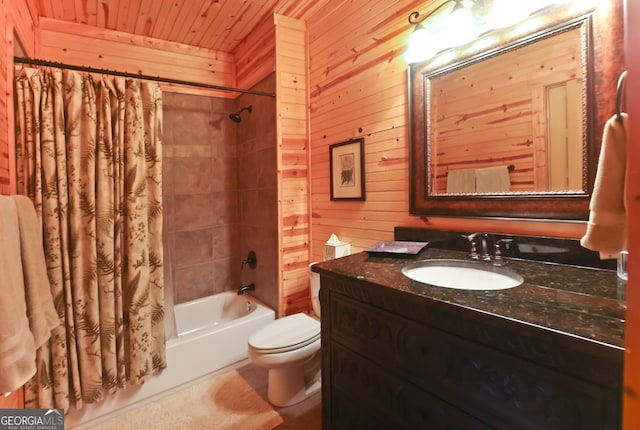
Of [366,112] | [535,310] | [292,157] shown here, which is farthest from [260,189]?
[535,310]

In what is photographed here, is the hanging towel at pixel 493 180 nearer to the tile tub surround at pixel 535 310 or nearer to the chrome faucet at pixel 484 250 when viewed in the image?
the chrome faucet at pixel 484 250

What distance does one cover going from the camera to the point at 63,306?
156 cm

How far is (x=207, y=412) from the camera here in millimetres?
1747

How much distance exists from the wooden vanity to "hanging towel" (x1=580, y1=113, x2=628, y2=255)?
184 millimetres

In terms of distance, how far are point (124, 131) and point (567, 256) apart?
2.27m

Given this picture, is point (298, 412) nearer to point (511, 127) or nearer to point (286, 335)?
point (286, 335)

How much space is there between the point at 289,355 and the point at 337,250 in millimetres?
708

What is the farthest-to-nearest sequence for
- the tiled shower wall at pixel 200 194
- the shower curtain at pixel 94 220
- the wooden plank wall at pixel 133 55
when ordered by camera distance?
1. the tiled shower wall at pixel 200 194
2. the wooden plank wall at pixel 133 55
3. the shower curtain at pixel 94 220

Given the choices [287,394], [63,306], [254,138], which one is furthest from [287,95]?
[287,394]

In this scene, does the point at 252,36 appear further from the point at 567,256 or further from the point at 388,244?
the point at 567,256

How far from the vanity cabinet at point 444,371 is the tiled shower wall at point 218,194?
1.24m

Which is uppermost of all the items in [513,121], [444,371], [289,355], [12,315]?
[513,121]

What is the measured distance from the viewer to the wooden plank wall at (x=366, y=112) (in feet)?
5.37

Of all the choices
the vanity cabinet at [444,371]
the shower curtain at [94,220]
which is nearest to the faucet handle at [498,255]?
the vanity cabinet at [444,371]
